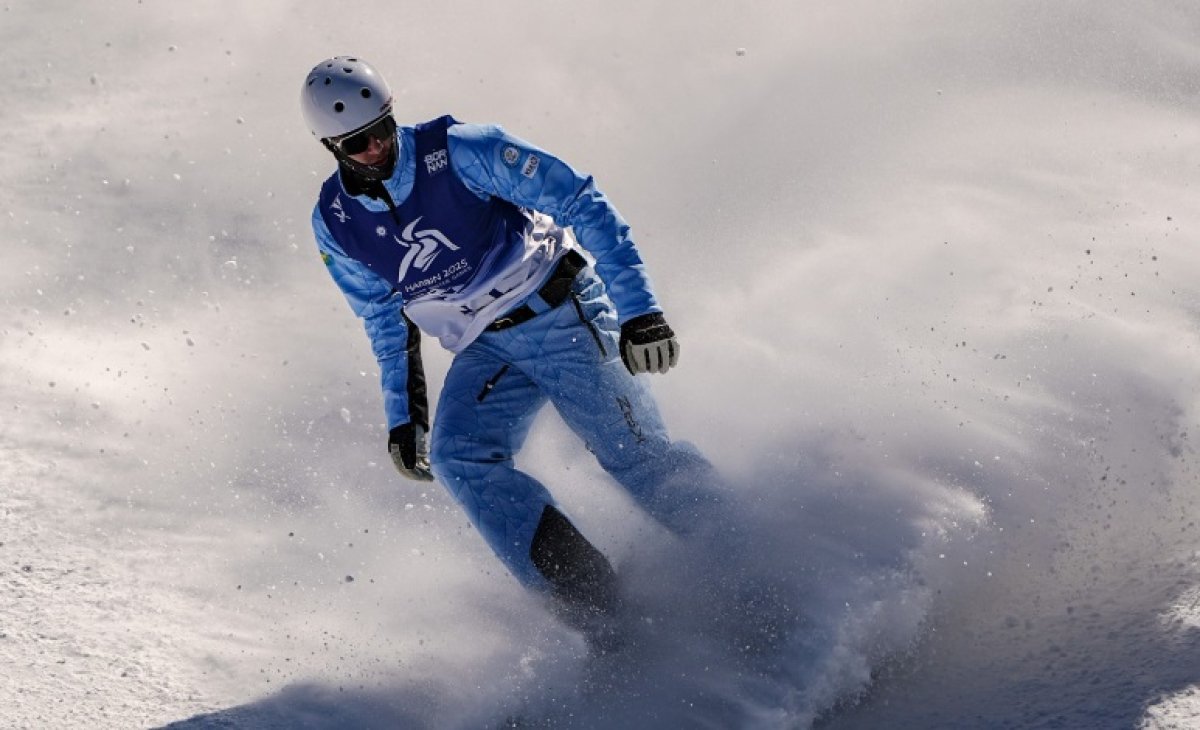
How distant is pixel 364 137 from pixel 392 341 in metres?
1.02

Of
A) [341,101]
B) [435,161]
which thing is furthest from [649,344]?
[341,101]

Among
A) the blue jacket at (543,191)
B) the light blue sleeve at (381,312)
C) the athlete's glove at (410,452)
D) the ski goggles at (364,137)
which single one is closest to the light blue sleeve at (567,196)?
the blue jacket at (543,191)

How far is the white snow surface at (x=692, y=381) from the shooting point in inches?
223

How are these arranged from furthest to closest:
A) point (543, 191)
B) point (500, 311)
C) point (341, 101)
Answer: point (500, 311) → point (543, 191) → point (341, 101)

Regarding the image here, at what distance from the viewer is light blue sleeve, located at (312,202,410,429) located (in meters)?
5.74

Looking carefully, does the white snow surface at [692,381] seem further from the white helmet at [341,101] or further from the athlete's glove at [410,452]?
the white helmet at [341,101]

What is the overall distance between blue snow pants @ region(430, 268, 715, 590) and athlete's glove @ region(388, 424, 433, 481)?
0.15 meters

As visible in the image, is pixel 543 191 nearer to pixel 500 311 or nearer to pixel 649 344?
pixel 500 311

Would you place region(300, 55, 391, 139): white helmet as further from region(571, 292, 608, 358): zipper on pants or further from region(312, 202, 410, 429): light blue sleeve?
region(571, 292, 608, 358): zipper on pants

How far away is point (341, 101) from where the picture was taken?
17.2 ft

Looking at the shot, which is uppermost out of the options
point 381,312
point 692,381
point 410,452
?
point 381,312

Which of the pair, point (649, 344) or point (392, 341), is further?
point (392, 341)

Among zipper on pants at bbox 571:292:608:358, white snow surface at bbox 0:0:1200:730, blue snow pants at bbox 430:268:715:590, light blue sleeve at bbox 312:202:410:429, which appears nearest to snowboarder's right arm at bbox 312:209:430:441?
light blue sleeve at bbox 312:202:410:429

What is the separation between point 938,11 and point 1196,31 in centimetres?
220
